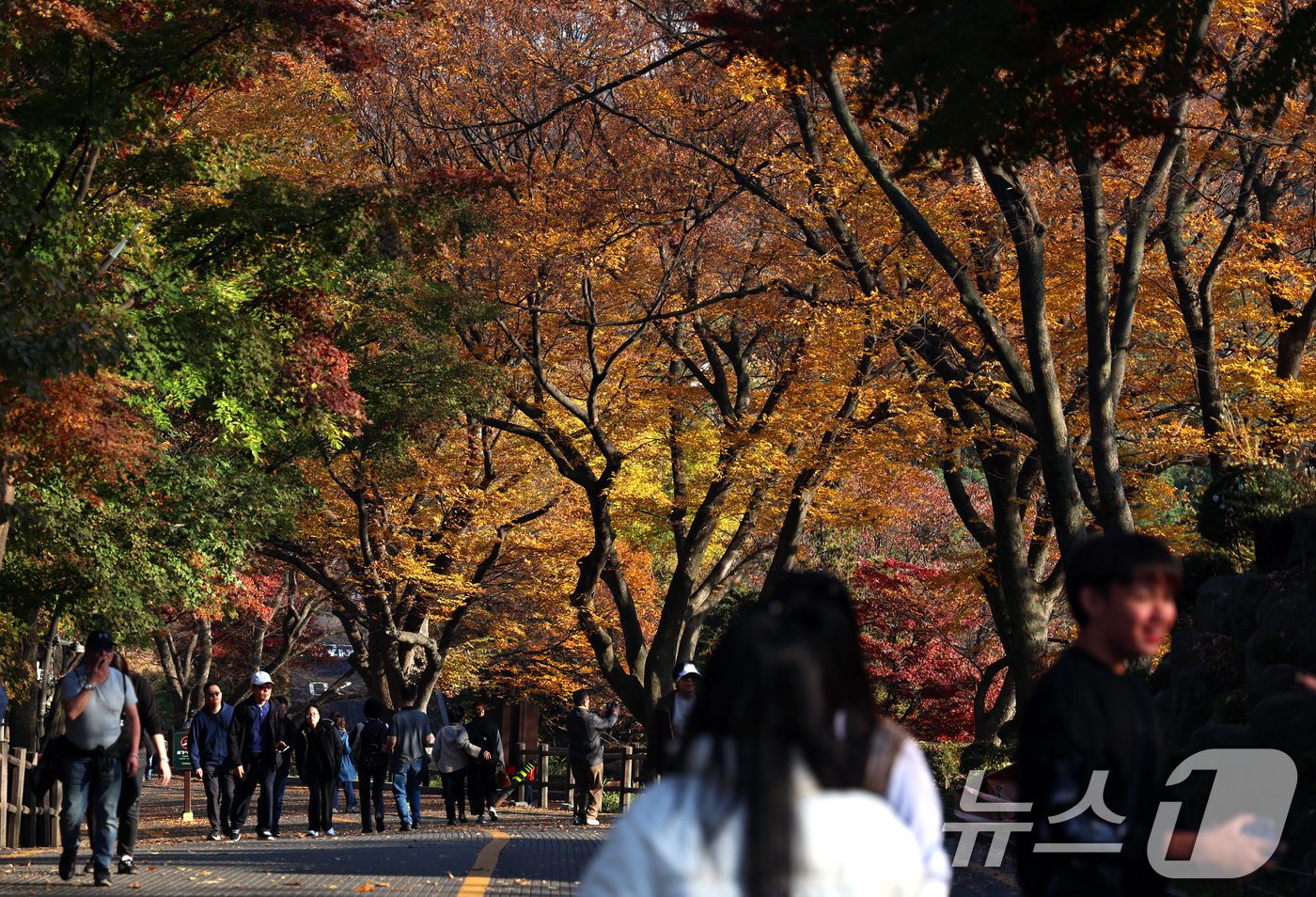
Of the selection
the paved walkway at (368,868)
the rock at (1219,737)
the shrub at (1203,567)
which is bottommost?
the paved walkway at (368,868)

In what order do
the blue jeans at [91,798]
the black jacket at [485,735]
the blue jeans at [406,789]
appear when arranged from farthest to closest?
the black jacket at [485,735] < the blue jeans at [406,789] < the blue jeans at [91,798]

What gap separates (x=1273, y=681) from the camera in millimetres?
9148

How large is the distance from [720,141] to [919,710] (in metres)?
15.0

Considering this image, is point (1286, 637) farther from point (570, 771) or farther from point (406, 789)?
point (570, 771)

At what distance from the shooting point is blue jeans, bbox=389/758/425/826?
49.8 feet

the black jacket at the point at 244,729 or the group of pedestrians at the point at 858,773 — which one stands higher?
the group of pedestrians at the point at 858,773

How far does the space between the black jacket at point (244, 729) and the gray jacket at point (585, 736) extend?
157 inches

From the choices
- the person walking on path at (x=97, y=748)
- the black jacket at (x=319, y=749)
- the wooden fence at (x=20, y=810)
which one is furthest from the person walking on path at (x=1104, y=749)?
the wooden fence at (x=20, y=810)

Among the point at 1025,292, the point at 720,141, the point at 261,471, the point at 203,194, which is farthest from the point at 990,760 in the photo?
the point at 203,194

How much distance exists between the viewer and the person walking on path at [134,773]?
9.06m

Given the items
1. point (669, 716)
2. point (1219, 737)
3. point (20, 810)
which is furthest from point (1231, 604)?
point (20, 810)

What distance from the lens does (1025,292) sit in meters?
12.5

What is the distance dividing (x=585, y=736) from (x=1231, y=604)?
27.5 feet

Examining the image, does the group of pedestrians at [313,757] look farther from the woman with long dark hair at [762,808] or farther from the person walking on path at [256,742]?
the woman with long dark hair at [762,808]
